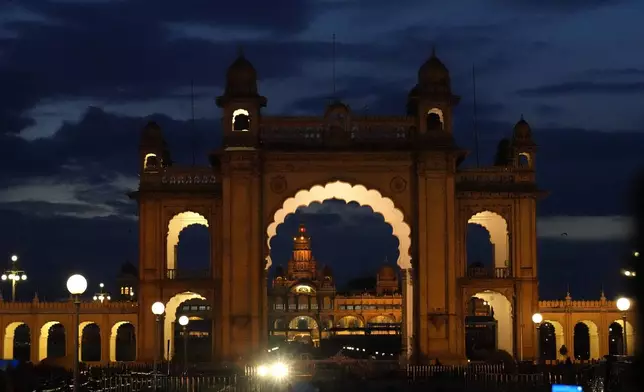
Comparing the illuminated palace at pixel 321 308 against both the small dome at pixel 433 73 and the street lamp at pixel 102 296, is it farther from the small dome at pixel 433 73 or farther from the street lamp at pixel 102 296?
the small dome at pixel 433 73

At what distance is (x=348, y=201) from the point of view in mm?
36000

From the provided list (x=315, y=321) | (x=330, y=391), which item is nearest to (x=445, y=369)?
(x=330, y=391)

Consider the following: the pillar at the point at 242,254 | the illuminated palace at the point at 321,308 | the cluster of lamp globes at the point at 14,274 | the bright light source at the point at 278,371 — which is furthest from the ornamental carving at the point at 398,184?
the illuminated palace at the point at 321,308

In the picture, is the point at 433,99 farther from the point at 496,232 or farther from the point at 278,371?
the point at 278,371

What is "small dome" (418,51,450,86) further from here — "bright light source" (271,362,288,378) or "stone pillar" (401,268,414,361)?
"bright light source" (271,362,288,378)

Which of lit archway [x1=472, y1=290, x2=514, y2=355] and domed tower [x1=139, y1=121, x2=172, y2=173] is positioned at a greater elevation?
domed tower [x1=139, y1=121, x2=172, y2=173]

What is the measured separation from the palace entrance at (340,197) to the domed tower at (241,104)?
5 cm

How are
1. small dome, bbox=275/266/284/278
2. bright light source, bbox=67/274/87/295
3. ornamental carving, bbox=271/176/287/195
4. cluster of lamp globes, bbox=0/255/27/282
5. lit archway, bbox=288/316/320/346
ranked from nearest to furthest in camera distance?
bright light source, bbox=67/274/87/295 → ornamental carving, bbox=271/176/287/195 → cluster of lamp globes, bbox=0/255/27/282 → lit archway, bbox=288/316/320/346 → small dome, bbox=275/266/284/278

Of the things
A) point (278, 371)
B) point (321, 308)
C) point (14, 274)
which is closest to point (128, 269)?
point (321, 308)

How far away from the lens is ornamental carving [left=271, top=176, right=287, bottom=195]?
33.8m

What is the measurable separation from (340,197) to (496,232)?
5986 millimetres

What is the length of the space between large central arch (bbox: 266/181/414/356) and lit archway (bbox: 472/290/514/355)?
2549 millimetres

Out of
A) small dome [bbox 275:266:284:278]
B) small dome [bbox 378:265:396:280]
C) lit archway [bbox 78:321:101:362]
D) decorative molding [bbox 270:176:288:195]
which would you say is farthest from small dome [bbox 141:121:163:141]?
small dome [bbox 275:266:284:278]

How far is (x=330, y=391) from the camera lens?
81.5ft
